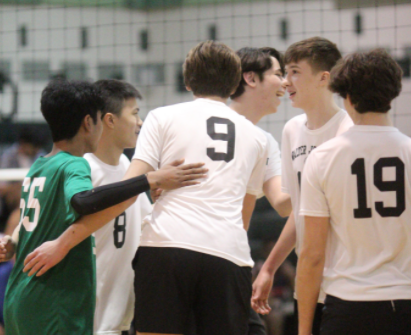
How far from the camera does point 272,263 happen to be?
2812mm

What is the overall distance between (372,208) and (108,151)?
5.51 feet

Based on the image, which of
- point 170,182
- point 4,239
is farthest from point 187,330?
point 4,239

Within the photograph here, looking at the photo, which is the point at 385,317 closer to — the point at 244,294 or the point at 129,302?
the point at 244,294

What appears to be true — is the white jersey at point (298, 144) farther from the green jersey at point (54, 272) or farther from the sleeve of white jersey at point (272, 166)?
the green jersey at point (54, 272)

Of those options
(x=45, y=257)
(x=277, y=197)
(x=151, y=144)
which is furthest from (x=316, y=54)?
(x=45, y=257)

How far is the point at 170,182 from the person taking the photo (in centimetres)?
224

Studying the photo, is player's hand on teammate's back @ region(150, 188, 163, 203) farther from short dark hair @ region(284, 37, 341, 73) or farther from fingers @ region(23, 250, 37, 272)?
short dark hair @ region(284, 37, 341, 73)

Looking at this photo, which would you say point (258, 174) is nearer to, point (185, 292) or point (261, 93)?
A: point (185, 292)

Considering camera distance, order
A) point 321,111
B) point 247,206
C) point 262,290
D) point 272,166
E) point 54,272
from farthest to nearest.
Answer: point 272,166, point 247,206, point 262,290, point 321,111, point 54,272

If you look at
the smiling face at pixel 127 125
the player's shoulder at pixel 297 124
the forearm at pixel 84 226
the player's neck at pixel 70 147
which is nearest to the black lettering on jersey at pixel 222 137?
the forearm at pixel 84 226

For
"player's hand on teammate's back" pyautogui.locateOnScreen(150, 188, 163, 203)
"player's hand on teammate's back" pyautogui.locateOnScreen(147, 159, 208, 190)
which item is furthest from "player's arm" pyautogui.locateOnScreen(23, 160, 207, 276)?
"player's hand on teammate's back" pyautogui.locateOnScreen(150, 188, 163, 203)

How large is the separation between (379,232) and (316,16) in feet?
48.7

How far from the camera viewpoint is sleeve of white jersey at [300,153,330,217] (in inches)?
78.0

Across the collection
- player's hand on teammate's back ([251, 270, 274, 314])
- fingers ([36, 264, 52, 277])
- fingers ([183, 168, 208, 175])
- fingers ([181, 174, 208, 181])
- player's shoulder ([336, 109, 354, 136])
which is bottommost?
player's hand on teammate's back ([251, 270, 274, 314])
